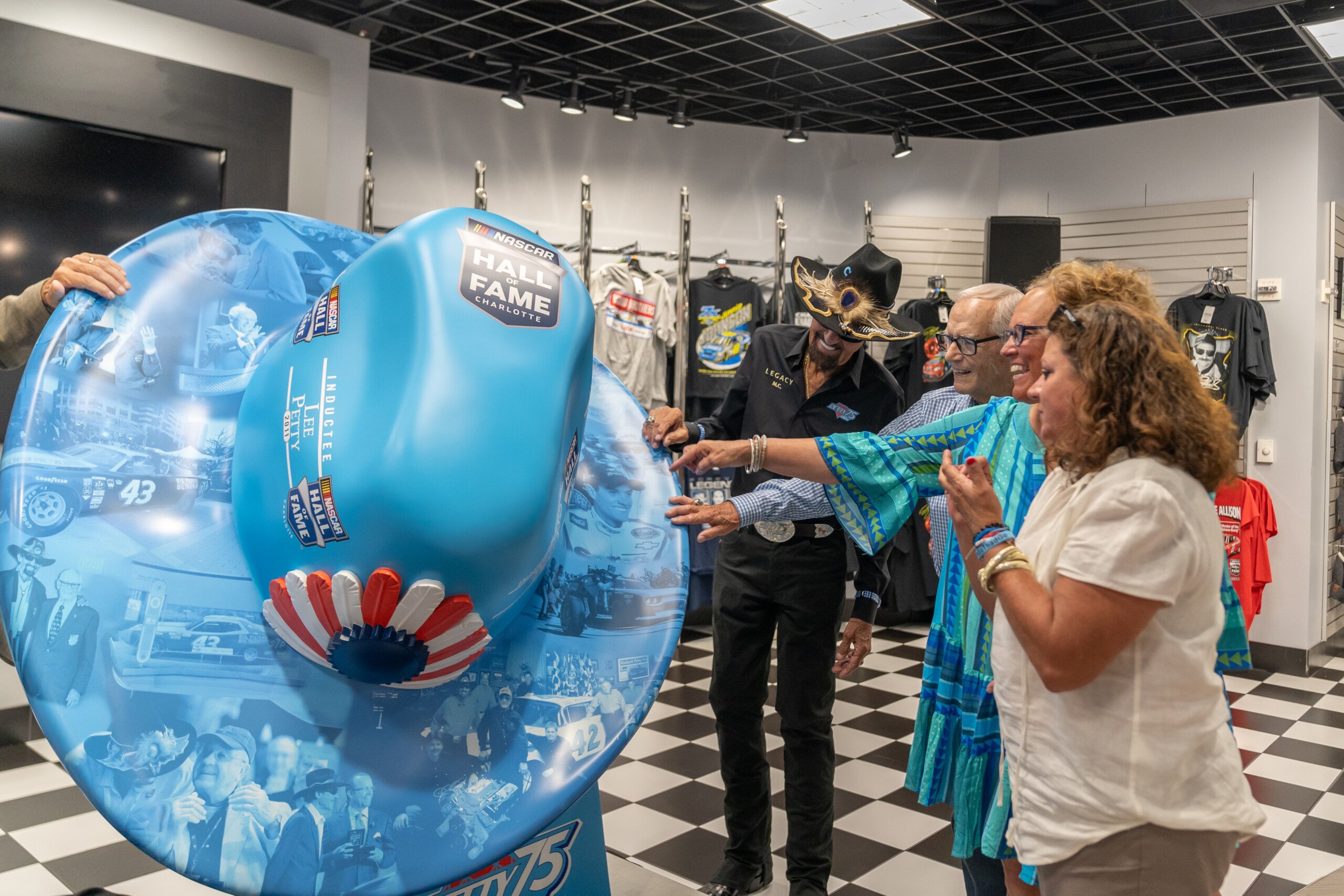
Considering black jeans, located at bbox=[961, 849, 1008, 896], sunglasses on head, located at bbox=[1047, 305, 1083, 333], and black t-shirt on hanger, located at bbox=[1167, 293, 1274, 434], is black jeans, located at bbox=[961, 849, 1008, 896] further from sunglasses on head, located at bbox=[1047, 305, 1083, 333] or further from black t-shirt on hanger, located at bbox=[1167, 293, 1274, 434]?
black t-shirt on hanger, located at bbox=[1167, 293, 1274, 434]

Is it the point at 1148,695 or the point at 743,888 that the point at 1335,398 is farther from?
the point at 1148,695

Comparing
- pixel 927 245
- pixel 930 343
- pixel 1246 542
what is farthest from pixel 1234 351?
pixel 927 245

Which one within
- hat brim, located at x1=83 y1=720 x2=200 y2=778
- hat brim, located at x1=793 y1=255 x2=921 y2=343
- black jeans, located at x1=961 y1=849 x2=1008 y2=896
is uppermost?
hat brim, located at x1=793 y1=255 x2=921 y2=343

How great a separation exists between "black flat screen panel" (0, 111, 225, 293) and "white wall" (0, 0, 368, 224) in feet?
1.29

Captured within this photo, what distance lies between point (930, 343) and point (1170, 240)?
1726 mm

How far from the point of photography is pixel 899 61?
5.56 m

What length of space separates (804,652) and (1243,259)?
4961 millimetres

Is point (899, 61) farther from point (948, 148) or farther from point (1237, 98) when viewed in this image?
point (1237, 98)

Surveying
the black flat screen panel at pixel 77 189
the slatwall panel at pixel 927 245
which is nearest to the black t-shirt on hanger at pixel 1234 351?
the slatwall panel at pixel 927 245

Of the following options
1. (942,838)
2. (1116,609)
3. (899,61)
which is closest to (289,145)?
(899,61)

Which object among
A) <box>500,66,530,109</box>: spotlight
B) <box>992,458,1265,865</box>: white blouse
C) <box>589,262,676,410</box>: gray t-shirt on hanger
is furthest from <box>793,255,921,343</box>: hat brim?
<box>500,66,530,109</box>: spotlight

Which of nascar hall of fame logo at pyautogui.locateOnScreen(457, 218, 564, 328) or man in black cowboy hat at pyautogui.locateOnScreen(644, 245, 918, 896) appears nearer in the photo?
nascar hall of fame logo at pyautogui.locateOnScreen(457, 218, 564, 328)

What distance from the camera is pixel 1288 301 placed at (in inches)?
232

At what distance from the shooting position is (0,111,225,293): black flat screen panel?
3.66 m
